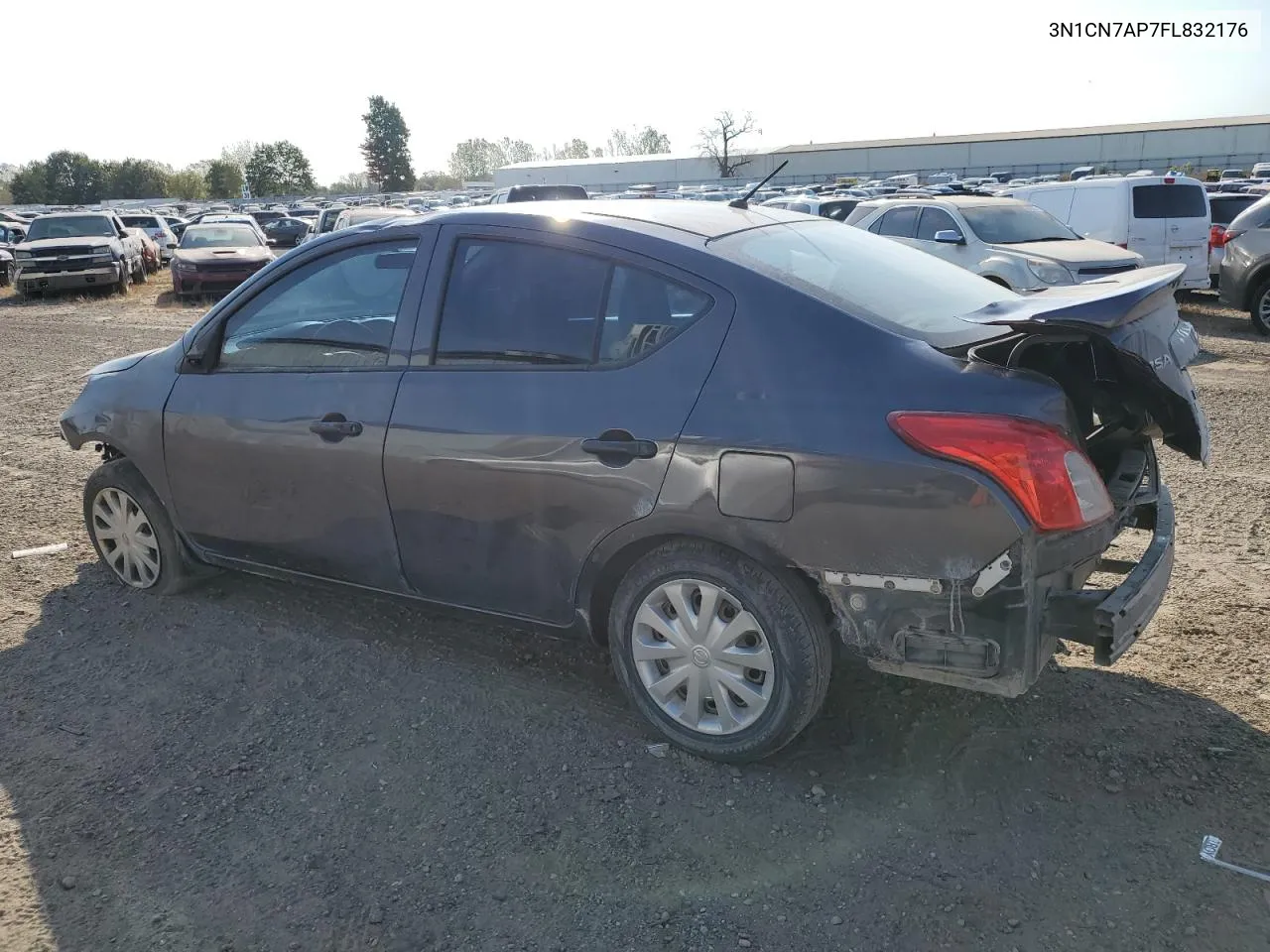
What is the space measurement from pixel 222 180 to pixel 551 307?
10334cm

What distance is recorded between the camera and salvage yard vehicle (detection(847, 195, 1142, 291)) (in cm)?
1138

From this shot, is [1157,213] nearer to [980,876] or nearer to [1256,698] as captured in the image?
[1256,698]

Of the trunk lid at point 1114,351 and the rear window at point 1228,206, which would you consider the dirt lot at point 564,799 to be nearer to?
the trunk lid at point 1114,351

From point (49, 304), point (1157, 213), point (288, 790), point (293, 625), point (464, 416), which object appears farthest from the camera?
point (49, 304)

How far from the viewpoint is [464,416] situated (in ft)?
11.8

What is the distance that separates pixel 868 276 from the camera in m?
3.57

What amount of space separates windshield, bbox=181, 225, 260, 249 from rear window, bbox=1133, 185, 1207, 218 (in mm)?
15473

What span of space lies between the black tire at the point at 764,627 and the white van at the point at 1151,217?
1242 cm

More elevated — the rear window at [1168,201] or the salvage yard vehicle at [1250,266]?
the rear window at [1168,201]

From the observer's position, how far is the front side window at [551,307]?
3326mm

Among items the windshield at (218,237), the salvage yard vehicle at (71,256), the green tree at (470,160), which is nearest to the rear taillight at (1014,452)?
the windshield at (218,237)

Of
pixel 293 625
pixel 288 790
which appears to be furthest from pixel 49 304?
pixel 288 790

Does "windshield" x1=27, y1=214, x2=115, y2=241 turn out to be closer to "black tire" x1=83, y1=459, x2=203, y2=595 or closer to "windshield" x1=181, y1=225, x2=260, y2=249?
"windshield" x1=181, y1=225, x2=260, y2=249

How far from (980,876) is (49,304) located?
2167 centimetres
